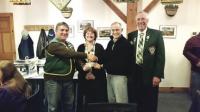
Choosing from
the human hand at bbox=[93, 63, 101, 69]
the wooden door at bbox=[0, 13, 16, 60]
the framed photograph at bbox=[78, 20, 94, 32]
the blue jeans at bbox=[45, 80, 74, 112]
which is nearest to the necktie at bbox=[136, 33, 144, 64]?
the human hand at bbox=[93, 63, 101, 69]

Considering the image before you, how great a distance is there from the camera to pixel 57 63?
9.46 ft

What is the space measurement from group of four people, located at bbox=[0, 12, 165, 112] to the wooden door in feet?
8.99

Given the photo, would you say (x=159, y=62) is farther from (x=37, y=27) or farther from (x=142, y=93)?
(x=37, y=27)

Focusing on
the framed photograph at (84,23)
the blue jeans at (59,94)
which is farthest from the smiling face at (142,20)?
the framed photograph at (84,23)

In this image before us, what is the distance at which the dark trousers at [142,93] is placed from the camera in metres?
3.29

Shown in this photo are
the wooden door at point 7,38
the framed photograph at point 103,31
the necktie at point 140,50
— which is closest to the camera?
the necktie at point 140,50

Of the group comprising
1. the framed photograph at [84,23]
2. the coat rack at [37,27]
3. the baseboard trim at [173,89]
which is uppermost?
the framed photograph at [84,23]

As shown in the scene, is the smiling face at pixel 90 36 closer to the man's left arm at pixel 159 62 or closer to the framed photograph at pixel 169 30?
the man's left arm at pixel 159 62

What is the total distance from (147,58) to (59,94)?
1130 millimetres

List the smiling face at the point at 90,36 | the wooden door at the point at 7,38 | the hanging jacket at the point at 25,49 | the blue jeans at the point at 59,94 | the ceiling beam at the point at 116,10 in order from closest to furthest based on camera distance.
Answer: the blue jeans at the point at 59,94, the smiling face at the point at 90,36, the hanging jacket at the point at 25,49, the ceiling beam at the point at 116,10, the wooden door at the point at 7,38

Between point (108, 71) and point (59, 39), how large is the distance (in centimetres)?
69

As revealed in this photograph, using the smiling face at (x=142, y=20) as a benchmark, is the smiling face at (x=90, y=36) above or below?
below

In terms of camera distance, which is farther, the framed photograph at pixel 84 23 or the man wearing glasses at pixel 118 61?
the framed photograph at pixel 84 23

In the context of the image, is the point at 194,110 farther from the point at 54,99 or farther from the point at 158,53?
the point at 54,99
